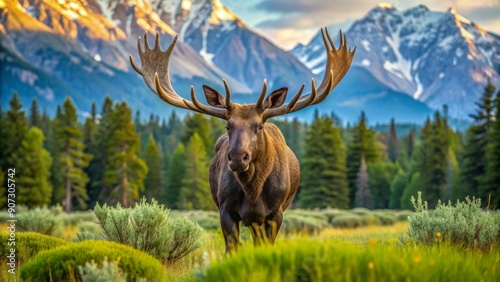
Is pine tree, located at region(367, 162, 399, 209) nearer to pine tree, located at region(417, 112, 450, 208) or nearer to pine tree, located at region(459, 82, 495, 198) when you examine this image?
pine tree, located at region(417, 112, 450, 208)

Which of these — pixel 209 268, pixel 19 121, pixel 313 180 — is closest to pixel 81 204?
pixel 19 121

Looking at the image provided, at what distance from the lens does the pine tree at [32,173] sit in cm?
4806

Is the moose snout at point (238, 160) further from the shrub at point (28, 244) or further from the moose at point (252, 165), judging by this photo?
the shrub at point (28, 244)

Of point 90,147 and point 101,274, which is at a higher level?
point 90,147

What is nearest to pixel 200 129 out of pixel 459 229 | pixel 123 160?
pixel 123 160

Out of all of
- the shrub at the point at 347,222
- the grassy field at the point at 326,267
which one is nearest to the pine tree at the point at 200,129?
the shrub at the point at 347,222

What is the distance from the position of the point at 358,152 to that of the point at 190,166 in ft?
53.1

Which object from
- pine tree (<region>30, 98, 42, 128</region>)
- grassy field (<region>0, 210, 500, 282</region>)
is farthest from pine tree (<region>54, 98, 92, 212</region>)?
grassy field (<region>0, 210, 500, 282</region>)

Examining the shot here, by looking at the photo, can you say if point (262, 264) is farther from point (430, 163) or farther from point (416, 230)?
point (430, 163)

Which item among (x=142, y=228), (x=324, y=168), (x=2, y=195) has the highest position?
(x=324, y=168)

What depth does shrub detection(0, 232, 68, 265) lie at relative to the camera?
8.06m

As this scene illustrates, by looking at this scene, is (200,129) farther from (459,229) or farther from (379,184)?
(459,229)

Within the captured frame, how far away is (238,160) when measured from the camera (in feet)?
24.7

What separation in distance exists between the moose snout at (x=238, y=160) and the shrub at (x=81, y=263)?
166 cm
